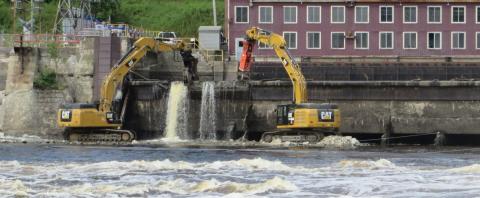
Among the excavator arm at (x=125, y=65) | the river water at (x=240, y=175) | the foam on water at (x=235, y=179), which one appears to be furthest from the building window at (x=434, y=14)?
the foam on water at (x=235, y=179)

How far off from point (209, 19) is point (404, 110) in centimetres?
3475

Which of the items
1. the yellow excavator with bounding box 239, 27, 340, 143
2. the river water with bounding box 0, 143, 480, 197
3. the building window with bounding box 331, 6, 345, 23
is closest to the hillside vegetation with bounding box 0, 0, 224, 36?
the building window with bounding box 331, 6, 345, 23

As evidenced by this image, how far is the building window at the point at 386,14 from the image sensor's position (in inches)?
3049

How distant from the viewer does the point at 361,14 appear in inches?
3056

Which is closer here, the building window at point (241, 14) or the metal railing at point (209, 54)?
the metal railing at point (209, 54)

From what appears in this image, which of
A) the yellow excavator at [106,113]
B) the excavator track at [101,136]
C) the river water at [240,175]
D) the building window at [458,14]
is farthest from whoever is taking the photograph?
the building window at [458,14]

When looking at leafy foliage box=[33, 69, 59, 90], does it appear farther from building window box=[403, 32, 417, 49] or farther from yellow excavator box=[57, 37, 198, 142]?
building window box=[403, 32, 417, 49]

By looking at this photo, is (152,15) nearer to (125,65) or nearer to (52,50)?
(52,50)

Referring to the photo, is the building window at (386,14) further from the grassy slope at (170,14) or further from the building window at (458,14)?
the grassy slope at (170,14)

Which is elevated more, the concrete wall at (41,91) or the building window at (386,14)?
the building window at (386,14)

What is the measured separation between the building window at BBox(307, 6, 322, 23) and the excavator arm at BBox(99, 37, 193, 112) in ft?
52.5

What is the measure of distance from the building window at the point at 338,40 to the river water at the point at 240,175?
30394mm

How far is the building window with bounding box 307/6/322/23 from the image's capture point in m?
77.8

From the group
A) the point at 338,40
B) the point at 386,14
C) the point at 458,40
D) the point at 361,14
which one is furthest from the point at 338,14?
the point at 458,40
